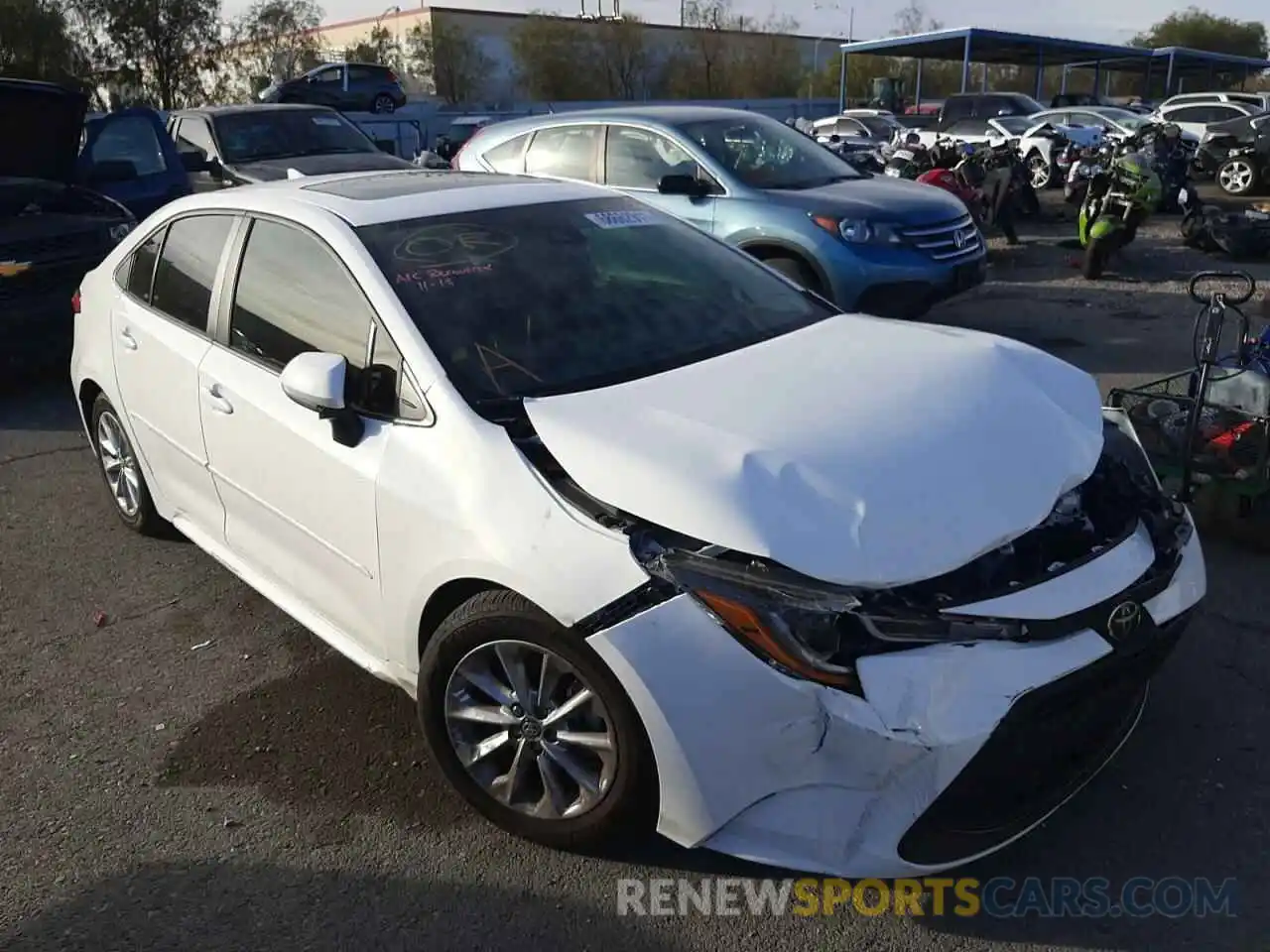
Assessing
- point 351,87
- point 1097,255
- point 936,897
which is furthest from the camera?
point 351,87

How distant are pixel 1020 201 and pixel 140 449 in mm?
12510

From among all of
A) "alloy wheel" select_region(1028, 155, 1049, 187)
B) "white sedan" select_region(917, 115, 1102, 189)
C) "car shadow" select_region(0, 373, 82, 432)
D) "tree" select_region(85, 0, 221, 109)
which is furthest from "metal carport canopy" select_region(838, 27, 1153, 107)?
"car shadow" select_region(0, 373, 82, 432)

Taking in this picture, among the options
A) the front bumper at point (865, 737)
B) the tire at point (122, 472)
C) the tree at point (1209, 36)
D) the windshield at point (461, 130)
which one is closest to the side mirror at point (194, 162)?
the tire at point (122, 472)

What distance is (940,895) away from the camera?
2.69 metres

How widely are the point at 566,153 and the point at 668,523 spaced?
6662 mm

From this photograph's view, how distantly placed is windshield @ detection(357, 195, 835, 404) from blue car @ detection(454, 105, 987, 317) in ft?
11.0

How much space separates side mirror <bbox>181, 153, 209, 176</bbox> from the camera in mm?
10102

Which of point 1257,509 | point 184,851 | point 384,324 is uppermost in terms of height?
point 384,324

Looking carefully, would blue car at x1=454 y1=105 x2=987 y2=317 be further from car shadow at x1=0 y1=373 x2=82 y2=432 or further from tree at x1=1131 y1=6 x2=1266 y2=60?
tree at x1=1131 y1=6 x2=1266 y2=60

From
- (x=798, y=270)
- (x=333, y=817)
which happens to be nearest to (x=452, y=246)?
(x=333, y=817)

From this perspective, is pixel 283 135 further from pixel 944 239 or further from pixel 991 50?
pixel 991 50

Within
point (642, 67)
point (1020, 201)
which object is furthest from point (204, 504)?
point (642, 67)

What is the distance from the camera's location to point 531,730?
9.21 feet

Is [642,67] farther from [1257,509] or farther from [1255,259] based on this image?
[1257,509]
